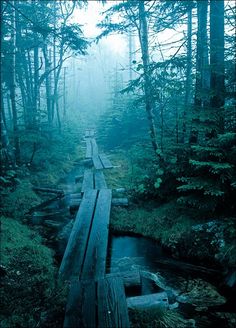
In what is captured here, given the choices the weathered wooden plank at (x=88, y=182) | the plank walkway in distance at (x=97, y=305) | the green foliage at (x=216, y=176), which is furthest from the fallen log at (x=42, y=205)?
the green foliage at (x=216, y=176)

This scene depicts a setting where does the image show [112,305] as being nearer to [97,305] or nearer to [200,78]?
[97,305]

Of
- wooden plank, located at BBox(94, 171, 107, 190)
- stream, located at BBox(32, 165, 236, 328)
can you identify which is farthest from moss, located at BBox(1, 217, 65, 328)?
wooden plank, located at BBox(94, 171, 107, 190)

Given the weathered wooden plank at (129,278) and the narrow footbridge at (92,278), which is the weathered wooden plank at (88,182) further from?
the weathered wooden plank at (129,278)

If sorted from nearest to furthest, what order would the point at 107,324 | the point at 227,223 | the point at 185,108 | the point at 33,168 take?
the point at 107,324 < the point at 227,223 < the point at 185,108 < the point at 33,168

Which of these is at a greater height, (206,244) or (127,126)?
(127,126)

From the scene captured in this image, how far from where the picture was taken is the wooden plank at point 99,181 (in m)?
9.70

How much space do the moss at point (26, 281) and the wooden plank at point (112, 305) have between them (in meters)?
0.64

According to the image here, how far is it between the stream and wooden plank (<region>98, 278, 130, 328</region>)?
592 millimetres

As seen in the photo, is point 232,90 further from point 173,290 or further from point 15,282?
point 15,282

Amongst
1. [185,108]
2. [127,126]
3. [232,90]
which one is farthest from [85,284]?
[127,126]

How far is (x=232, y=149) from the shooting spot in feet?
18.7

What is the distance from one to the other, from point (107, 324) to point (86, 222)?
3.43m

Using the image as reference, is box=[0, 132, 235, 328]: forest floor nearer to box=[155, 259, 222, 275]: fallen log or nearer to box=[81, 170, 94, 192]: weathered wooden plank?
box=[155, 259, 222, 275]: fallen log

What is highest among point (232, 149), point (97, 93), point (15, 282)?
point (97, 93)
